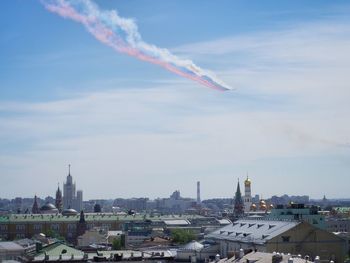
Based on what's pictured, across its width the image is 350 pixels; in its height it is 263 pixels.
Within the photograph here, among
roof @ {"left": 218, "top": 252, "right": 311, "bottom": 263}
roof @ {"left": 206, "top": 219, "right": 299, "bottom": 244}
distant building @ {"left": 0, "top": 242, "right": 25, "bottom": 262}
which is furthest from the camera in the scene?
distant building @ {"left": 0, "top": 242, "right": 25, "bottom": 262}

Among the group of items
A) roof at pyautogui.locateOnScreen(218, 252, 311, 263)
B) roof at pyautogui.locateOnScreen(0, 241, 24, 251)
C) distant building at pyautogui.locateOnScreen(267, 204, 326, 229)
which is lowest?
roof at pyautogui.locateOnScreen(218, 252, 311, 263)

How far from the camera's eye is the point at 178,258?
353ft

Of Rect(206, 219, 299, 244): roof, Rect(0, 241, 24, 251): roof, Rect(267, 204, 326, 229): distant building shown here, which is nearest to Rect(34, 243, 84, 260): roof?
Rect(0, 241, 24, 251): roof

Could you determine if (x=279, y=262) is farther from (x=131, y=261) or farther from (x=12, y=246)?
(x=12, y=246)

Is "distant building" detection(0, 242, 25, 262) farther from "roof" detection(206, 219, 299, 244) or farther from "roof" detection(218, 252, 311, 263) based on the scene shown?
"roof" detection(218, 252, 311, 263)

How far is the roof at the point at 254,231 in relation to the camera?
3935 inches

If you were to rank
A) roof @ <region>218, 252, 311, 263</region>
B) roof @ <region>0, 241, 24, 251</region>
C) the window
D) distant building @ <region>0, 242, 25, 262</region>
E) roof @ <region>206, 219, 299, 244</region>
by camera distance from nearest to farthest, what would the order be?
roof @ <region>218, 252, 311, 263</region> < the window < roof @ <region>206, 219, 299, 244</region> < distant building @ <region>0, 242, 25, 262</region> < roof @ <region>0, 241, 24, 251</region>

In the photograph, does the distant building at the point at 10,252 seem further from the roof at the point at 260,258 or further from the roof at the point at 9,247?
the roof at the point at 260,258

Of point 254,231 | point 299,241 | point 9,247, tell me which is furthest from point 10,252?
point 299,241

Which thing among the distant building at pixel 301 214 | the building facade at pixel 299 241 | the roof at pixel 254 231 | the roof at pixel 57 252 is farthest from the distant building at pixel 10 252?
the distant building at pixel 301 214

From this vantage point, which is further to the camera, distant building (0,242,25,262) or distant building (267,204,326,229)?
distant building (267,204,326,229)

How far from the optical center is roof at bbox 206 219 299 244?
99938 millimetres

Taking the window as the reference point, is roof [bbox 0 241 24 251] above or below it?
below

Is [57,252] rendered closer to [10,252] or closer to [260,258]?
[10,252]
